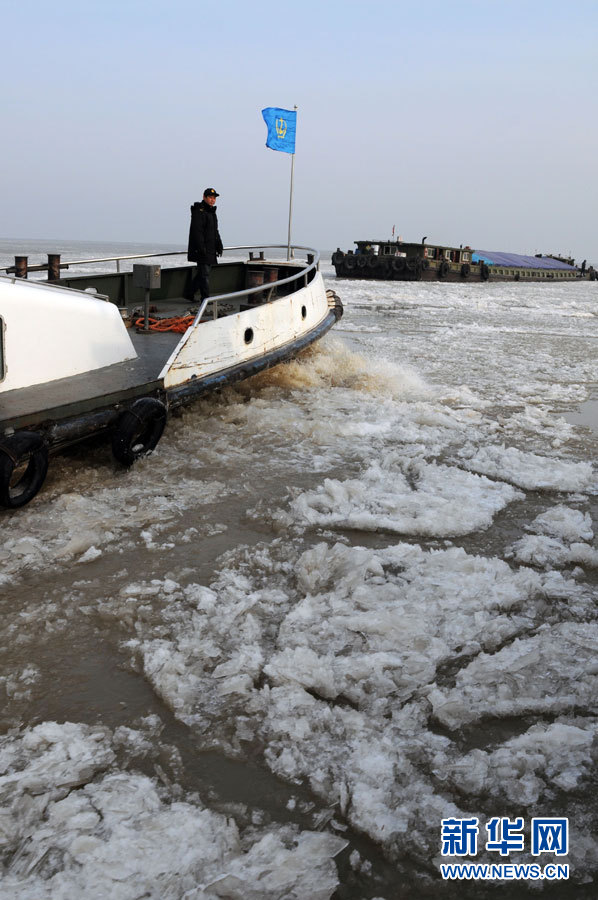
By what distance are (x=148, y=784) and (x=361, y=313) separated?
19.5 metres

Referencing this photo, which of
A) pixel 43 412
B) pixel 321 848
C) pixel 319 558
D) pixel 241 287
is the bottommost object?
pixel 321 848

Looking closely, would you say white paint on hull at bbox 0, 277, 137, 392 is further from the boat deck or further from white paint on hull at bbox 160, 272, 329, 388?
white paint on hull at bbox 160, 272, 329, 388

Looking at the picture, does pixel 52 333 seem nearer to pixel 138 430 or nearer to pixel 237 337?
pixel 138 430

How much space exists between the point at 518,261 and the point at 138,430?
2304 inches

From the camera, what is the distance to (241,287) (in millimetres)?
12727

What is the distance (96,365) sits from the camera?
20.6ft

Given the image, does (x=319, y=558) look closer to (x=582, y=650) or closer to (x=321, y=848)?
(x=582, y=650)

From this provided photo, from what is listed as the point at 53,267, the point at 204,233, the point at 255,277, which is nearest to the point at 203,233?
the point at 204,233

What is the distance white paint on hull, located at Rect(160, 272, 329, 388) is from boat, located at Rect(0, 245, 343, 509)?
0.04ft

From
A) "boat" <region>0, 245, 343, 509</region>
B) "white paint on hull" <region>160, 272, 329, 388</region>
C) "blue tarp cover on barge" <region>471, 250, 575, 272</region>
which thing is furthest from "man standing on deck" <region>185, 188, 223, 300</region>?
"blue tarp cover on barge" <region>471, 250, 575, 272</region>

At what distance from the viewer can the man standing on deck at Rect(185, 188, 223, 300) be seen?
31.1ft

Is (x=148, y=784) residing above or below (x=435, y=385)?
below

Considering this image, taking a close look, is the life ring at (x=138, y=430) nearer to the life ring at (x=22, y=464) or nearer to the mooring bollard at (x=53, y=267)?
the life ring at (x=22, y=464)

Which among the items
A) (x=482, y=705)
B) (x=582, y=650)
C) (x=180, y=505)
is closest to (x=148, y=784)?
(x=482, y=705)
